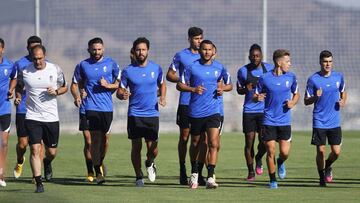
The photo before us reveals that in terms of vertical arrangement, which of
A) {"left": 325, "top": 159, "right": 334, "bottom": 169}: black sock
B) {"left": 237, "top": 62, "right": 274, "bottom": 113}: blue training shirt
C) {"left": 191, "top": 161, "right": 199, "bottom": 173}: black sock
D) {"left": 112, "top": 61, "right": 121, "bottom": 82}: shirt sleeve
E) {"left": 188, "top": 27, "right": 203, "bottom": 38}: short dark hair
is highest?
{"left": 188, "top": 27, "right": 203, "bottom": 38}: short dark hair

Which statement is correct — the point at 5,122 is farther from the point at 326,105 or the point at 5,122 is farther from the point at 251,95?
the point at 326,105

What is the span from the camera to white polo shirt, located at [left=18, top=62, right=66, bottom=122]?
16.1m

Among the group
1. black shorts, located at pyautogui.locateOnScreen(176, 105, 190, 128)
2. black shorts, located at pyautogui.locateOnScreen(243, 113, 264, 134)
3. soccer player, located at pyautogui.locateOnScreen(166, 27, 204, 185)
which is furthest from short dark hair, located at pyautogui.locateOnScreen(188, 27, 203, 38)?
black shorts, located at pyautogui.locateOnScreen(243, 113, 264, 134)

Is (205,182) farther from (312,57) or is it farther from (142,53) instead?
(312,57)

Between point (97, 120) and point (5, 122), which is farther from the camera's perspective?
point (97, 120)

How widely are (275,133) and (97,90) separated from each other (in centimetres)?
270

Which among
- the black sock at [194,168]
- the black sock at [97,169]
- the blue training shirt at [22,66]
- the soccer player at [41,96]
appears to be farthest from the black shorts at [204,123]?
the blue training shirt at [22,66]

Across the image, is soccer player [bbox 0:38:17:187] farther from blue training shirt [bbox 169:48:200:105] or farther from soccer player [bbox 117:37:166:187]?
blue training shirt [bbox 169:48:200:105]

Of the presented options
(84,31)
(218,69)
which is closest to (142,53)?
(218,69)

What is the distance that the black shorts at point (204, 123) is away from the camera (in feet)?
55.3

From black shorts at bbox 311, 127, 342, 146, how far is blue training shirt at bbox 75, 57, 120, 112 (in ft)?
9.71

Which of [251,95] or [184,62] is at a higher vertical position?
[184,62]

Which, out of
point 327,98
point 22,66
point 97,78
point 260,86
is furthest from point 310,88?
point 22,66

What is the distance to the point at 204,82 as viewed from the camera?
16812 mm
